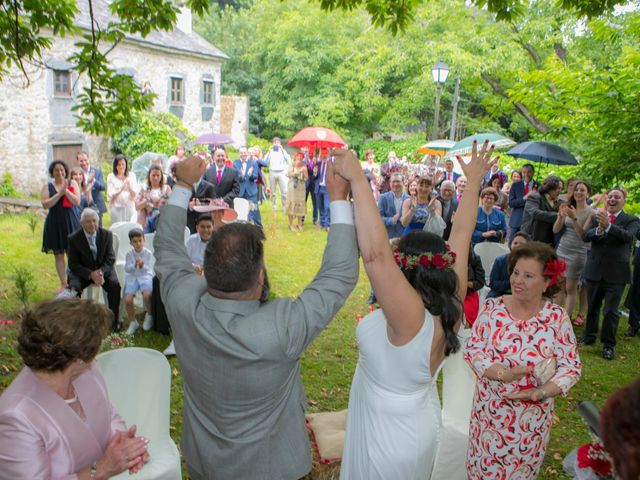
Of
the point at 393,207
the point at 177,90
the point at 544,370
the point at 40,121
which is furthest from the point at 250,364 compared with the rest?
the point at 177,90

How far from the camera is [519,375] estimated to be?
102 inches

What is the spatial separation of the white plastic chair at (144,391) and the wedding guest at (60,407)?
1005 mm

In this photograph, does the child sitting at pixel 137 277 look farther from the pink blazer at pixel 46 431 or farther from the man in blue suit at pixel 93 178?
the pink blazer at pixel 46 431

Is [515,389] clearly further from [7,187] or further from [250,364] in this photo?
[7,187]

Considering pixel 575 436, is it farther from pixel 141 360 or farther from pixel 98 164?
pixel 98 164

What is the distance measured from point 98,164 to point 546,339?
63.1 ft

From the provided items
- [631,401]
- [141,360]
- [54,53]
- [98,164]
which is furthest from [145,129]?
[631,401]

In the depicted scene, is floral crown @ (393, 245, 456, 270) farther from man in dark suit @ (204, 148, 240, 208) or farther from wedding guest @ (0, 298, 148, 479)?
man in dark suit @ (204, 148, 240, 208)

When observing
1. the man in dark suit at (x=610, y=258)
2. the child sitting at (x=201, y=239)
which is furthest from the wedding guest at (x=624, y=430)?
the man in dark suit at (x=610, y=258)

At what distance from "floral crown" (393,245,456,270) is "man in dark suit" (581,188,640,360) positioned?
14.6 feet

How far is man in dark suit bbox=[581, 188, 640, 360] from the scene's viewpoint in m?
5.91

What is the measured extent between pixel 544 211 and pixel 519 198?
5.16ft

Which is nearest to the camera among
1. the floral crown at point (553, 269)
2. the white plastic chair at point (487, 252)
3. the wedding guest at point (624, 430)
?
the wedding guest at point (624, 430)

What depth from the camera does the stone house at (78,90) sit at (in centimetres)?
1642
